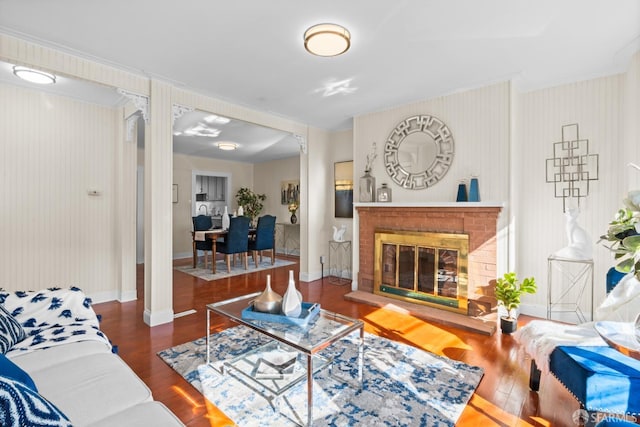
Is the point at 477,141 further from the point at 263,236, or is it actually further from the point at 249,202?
the point at 249,202

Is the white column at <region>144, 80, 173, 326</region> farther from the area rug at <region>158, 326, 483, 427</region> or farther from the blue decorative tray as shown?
the blue decorative tray

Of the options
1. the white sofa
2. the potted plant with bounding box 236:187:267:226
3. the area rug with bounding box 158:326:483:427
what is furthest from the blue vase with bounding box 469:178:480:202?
the potted plant with bounding box 236:187:267:226

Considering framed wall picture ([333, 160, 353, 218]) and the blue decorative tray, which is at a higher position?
framed wall picture ([333, 160, 353, 218])

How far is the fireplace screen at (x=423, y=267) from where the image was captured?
134 inches

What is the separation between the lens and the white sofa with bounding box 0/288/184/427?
1162 mm

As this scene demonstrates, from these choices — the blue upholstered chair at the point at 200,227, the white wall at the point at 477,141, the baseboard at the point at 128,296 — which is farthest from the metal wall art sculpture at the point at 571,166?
the blue upholstered chair at the point at 200,227

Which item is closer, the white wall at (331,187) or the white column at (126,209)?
the white column at (126,209)

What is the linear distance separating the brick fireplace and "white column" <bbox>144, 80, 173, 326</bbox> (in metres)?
2.43

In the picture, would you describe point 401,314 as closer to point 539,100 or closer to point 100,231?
point 539,100

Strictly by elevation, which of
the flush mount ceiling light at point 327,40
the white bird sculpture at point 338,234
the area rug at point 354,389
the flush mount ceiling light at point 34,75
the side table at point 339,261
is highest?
the flush mount ceiling light at point 34,75

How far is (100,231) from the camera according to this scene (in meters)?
3.84

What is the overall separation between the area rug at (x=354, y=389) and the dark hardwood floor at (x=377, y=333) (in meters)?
0.08

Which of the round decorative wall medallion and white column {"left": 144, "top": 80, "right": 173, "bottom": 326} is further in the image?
the round decorative wall medallion

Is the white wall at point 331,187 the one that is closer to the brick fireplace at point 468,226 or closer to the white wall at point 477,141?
the brick fireplace at point 468,226
